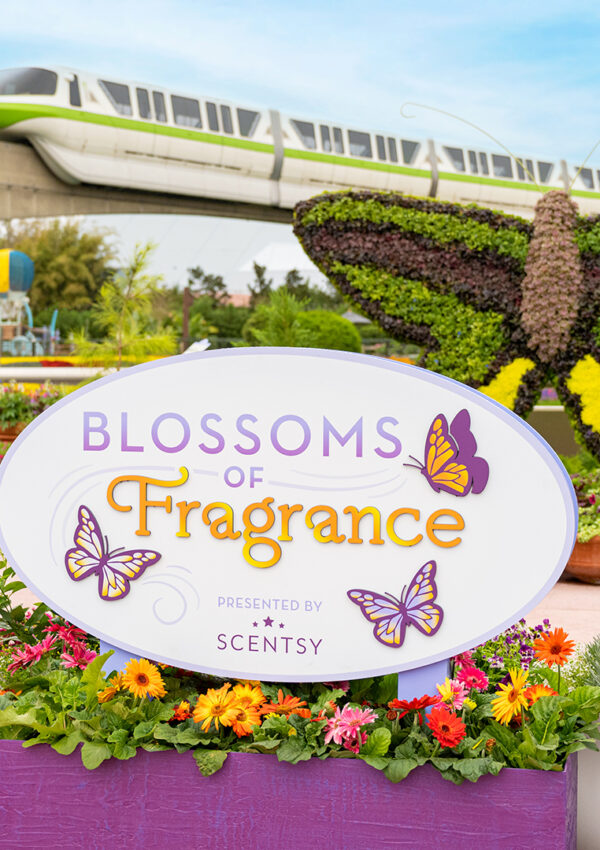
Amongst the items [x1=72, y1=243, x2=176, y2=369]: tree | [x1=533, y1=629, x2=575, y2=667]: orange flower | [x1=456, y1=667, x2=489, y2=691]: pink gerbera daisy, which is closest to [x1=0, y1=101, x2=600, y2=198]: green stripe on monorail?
[x1=72, y1=243, x2=176, y2=369]: tree

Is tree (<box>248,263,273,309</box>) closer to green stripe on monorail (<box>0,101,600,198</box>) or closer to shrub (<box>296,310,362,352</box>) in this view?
green stripe on monorail (<box>0,101,600,198</box>)

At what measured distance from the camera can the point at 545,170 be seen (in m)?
29.4

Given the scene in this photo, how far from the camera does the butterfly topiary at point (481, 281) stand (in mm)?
5859

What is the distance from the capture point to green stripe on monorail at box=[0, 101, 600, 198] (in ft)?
76.5

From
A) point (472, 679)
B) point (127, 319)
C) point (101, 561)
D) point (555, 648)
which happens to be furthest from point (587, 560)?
point (127, 319)

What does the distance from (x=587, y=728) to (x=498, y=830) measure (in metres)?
0.34

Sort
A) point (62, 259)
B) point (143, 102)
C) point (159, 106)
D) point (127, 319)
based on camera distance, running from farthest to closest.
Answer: point (62, 259)
point (159, 106)
point (143, 102)
point (127, 319)

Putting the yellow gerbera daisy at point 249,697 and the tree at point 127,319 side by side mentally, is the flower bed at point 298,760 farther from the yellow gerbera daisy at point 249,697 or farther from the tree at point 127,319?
the tree at point 127,319

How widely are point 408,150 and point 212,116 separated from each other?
23.9ft

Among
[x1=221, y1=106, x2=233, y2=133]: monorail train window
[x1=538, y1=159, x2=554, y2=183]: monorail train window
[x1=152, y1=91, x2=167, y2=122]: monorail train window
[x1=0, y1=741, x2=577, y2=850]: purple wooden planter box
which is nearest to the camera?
[x1=0, y1=741, x2=577, y2=850]: purple wooden planter box

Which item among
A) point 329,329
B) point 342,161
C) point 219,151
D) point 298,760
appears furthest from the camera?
point 342,161

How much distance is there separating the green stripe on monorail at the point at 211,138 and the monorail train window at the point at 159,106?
0.82 ft

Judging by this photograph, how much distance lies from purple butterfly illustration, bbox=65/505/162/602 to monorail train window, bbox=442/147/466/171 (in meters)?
29.4

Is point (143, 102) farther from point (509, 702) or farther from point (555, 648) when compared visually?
point (509, 702)
